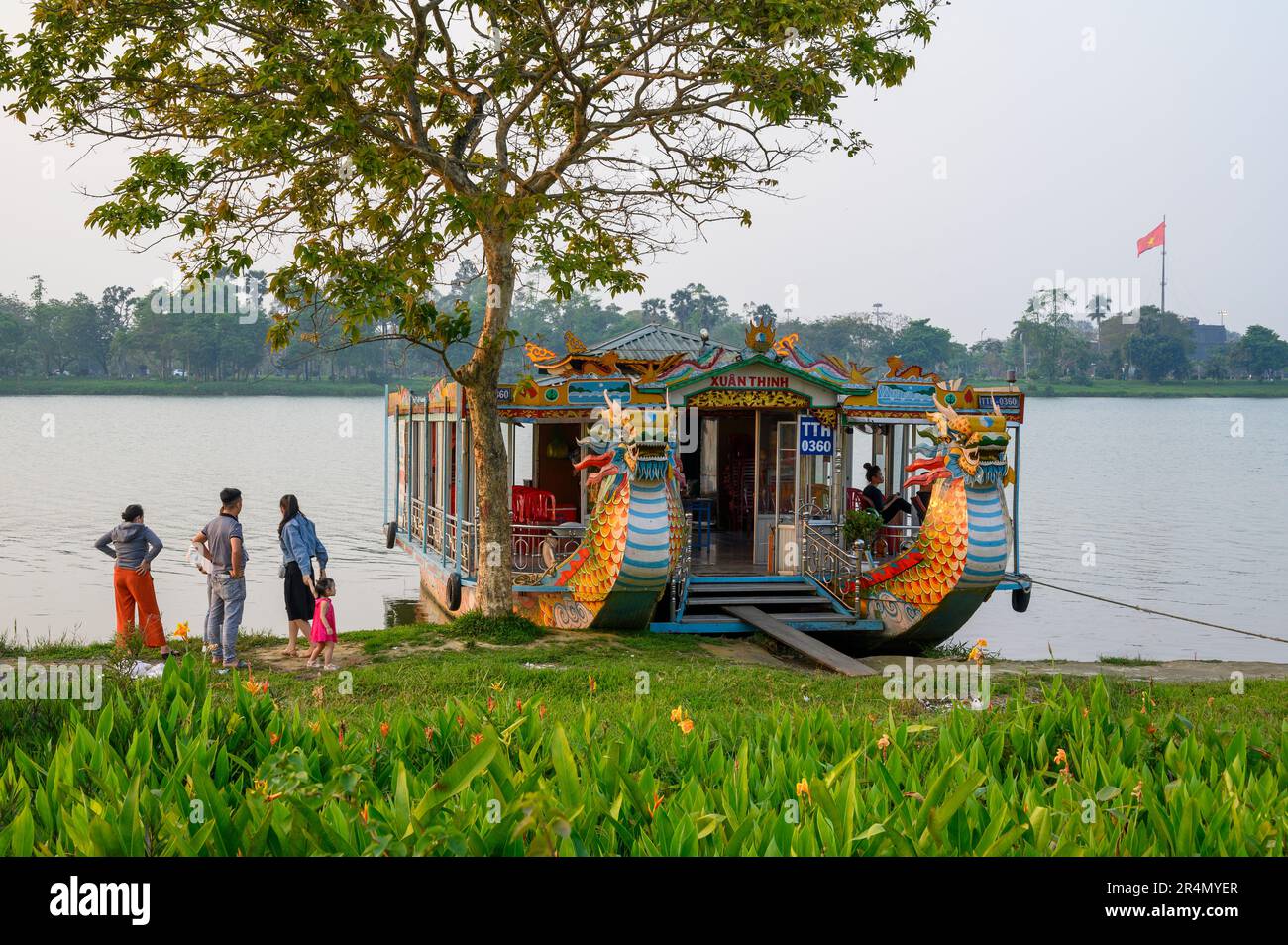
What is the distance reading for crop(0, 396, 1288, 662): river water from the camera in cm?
2361

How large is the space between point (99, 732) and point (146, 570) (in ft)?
20.2

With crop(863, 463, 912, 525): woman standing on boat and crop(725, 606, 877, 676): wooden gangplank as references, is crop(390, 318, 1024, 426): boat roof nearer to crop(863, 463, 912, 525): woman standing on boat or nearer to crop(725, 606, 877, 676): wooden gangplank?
crop(863, 463, 912, 525): woman standing on boat

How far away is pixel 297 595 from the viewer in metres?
11.4

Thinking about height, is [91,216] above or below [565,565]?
above

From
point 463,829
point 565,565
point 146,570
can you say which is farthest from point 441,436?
point 463,829

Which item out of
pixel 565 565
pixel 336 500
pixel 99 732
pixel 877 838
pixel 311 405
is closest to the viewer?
pixel 877 838

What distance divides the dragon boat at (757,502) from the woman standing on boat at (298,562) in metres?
3.36

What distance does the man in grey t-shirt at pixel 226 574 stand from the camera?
34.9 feet

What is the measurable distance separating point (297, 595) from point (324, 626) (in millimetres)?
701

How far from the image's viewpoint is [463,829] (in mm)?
4141

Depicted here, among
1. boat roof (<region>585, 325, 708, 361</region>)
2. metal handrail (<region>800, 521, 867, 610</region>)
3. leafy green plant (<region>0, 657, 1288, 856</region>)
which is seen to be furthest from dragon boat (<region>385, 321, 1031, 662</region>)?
leafy green plant (<region>0, 657, 1288, 856</region>)

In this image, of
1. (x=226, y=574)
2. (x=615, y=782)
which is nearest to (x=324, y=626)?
(x=226, y=574)

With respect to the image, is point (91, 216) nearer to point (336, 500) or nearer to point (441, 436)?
point (441, 436)

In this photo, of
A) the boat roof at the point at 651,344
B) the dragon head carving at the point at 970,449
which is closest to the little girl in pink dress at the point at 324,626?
the dragon head carving at the point at 970,449
